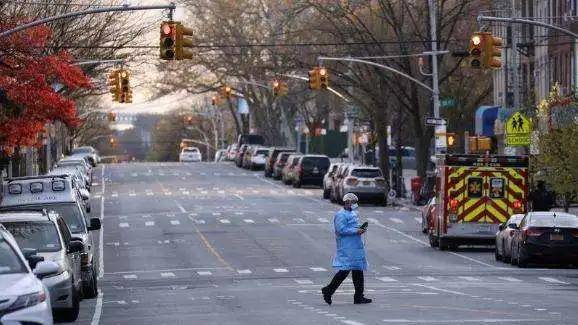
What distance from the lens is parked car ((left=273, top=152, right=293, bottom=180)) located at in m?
90.8

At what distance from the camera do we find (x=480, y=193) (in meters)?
43.5

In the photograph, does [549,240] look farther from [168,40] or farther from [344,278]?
[344,278]

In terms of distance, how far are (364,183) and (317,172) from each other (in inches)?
551

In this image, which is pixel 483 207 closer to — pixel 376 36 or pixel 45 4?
pixel 45 4

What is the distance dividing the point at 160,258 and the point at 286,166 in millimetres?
45326

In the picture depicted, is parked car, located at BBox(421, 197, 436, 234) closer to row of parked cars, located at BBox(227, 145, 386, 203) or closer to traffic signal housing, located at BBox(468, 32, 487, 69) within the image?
traffic signal housing, located at BBox(468, 32, 487, 69)

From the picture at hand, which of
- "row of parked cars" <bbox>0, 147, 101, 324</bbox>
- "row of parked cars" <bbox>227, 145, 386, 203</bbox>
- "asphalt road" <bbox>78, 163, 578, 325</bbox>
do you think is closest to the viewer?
"row of parked cars" <bbox>0, 147, 101, 324</bbox>

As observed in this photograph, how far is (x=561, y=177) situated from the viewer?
44250 mm

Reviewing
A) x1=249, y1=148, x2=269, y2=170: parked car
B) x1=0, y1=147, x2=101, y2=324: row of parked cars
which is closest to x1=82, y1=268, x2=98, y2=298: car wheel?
x1=0, y1=147, x2=101, y2=324: row of parked cars

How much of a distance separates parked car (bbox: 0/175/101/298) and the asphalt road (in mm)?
629

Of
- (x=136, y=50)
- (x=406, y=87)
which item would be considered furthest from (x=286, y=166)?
(x=136, y=50)

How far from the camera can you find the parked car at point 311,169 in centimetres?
8231

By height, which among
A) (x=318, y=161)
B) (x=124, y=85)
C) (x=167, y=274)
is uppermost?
(x=124, y=85)

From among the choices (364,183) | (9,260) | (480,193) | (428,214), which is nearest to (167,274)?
(480,193)
